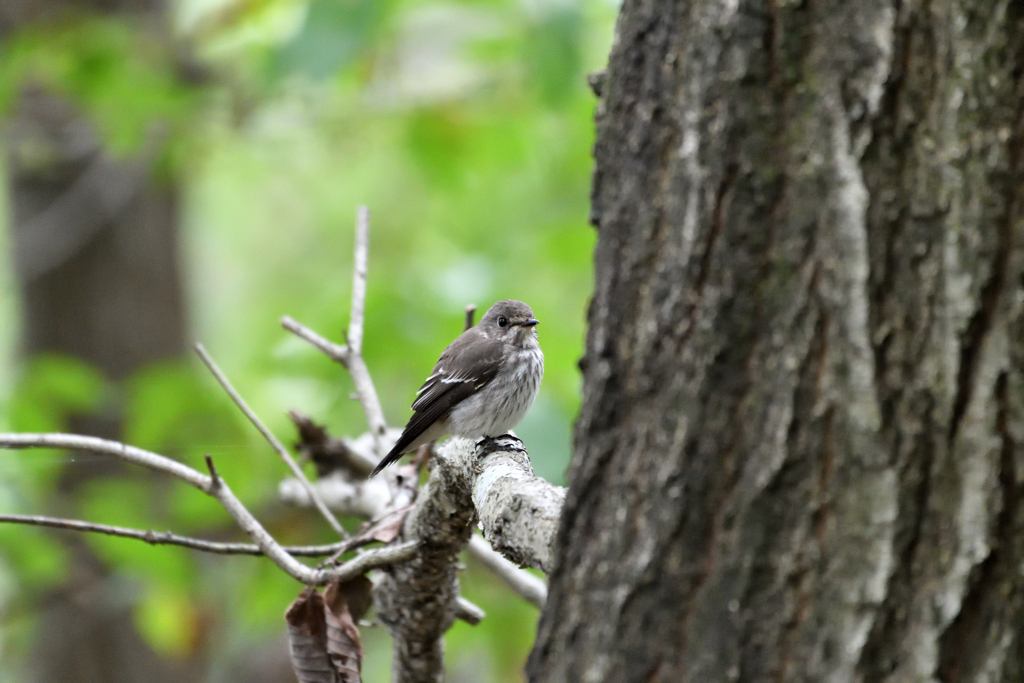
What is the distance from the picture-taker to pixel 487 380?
204 inches

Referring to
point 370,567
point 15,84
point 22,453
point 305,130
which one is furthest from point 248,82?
point 370,567

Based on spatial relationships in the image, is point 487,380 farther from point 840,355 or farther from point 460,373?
point 840,355

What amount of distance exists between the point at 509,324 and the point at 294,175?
6.26m

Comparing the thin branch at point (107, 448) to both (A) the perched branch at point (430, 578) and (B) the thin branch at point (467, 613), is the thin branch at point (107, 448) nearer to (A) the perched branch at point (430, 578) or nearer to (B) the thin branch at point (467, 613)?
(A) the perched branch at point (430, 578)

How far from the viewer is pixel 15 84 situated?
7211mm

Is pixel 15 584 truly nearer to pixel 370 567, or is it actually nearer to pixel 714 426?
pixel 370 567

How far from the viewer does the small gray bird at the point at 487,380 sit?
492cm

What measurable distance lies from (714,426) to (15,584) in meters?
6.42

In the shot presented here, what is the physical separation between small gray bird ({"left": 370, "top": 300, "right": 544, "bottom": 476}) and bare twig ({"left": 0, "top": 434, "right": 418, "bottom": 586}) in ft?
7.47

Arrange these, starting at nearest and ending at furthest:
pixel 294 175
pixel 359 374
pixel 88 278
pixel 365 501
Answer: pixel 359 374 < pixel 365 501 < pixel 88 278 < pixel 294 175

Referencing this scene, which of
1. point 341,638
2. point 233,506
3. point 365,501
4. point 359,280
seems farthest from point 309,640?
point 359,280

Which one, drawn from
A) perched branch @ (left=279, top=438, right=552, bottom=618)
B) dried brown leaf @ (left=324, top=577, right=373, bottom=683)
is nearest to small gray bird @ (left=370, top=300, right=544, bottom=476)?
perched branch @ (left=279, top=438, right=552, bottom=618)

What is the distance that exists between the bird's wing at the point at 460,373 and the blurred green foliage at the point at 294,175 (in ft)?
0.95

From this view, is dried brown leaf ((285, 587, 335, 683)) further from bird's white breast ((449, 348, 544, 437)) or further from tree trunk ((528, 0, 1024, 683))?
bird's white breast ((449, 348, 544, 437))
